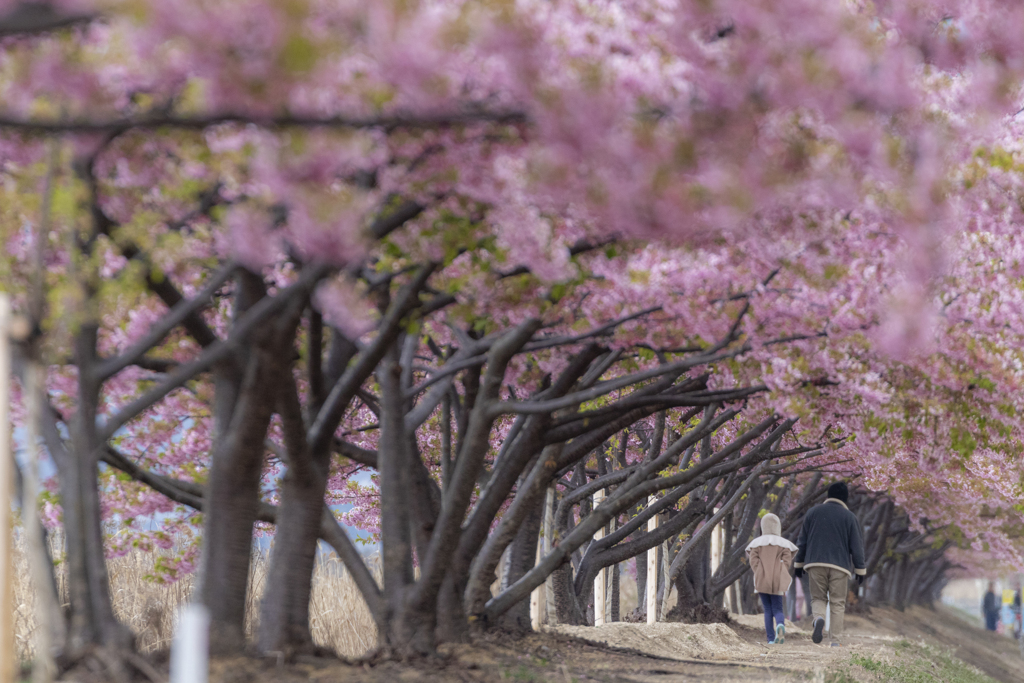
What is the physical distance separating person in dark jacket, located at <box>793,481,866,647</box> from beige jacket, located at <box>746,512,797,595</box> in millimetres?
246

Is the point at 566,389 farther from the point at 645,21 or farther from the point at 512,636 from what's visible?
the point at 645,21

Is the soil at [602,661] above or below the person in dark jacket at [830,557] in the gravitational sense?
below

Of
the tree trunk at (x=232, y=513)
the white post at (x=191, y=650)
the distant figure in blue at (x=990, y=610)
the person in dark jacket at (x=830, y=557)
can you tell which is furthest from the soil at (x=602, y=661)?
the distant figure in blue at (x=990, y=610)

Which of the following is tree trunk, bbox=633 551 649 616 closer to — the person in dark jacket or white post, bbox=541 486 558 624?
the person in dark jacket

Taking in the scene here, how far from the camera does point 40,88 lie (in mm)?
4328

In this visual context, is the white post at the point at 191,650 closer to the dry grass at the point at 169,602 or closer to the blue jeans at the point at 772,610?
the dry grass at the point at 169,602

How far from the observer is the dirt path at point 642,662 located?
6191 mm

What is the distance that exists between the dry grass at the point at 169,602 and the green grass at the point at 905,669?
447cm

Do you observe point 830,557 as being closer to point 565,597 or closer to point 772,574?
point 772,574

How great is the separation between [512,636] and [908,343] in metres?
4.34

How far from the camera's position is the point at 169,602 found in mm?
11320

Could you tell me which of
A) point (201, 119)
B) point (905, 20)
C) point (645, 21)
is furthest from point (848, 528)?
point (201, 119)

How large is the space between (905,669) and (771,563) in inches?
96.6

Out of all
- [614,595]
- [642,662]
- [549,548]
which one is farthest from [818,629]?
[642,662]
